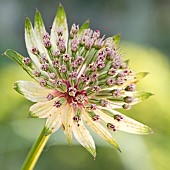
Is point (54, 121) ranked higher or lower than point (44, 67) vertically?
lower

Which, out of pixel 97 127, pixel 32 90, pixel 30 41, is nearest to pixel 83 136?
pixel 97 127

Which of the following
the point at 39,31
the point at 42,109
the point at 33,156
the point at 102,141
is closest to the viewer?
the point at 33,156

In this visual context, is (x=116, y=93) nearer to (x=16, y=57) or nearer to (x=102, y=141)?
(x=16, y=57)

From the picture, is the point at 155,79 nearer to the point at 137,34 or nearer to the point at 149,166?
the point at 149,166

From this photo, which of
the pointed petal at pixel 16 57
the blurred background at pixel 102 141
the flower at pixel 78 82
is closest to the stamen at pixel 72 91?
the flower at pixel 78 82

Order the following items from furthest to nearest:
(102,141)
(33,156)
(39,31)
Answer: (102,141) < (39,31) < (33,156)

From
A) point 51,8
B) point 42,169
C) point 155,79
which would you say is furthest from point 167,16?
point 42,169

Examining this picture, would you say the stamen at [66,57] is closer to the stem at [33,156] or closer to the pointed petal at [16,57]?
the pointed petal at [16,57]
